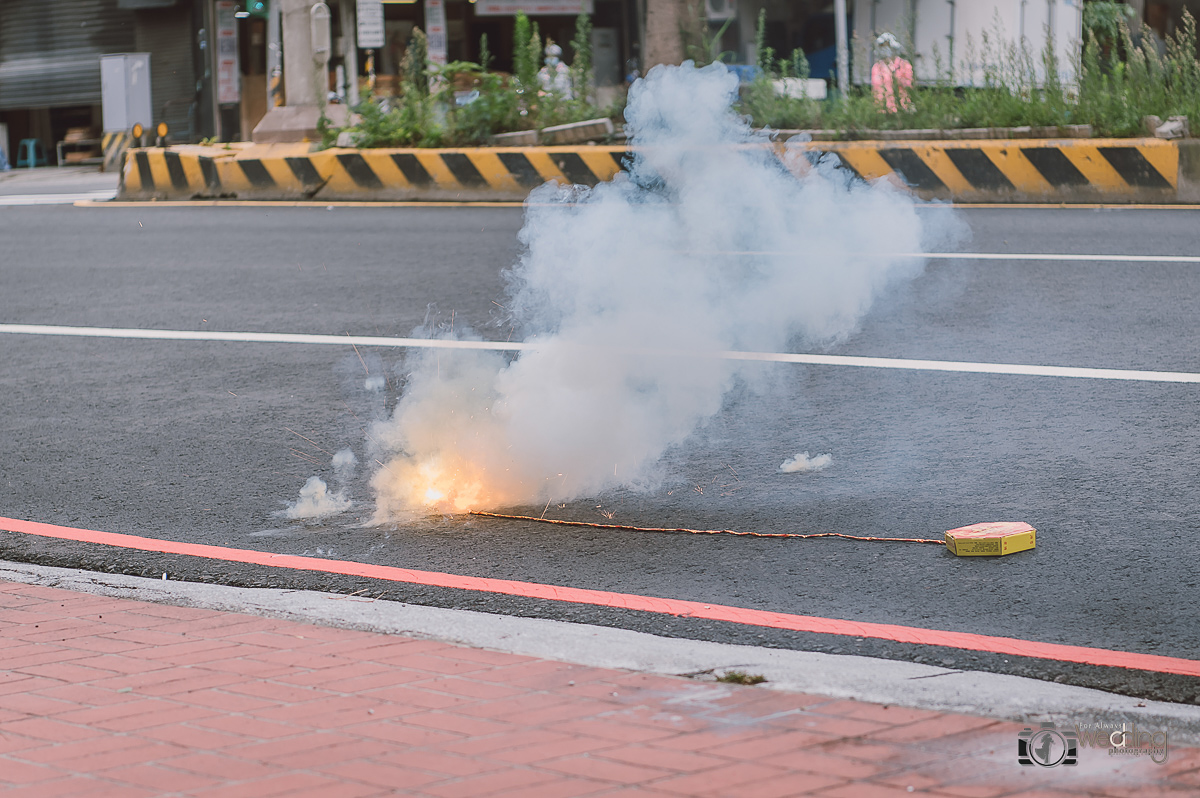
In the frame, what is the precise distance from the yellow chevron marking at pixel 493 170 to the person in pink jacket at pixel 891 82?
405cm

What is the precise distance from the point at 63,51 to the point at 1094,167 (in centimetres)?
2477

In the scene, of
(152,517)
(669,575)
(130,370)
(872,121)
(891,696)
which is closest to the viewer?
(891,696)

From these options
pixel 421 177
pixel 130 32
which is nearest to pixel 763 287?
pixel 421 177

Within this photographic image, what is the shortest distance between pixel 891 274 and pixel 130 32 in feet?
84.5

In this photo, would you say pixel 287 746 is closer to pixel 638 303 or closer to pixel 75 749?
pixel 75 749

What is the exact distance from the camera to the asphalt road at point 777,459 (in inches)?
162

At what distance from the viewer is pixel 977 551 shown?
437 centimetres

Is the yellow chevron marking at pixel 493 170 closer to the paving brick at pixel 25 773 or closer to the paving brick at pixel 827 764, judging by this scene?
the paving brick at pixel 25 773

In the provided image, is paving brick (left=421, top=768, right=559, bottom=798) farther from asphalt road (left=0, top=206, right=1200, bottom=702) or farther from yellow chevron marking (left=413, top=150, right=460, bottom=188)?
yellow chevron marking (left=413, top=150, right=460, bottom=188)

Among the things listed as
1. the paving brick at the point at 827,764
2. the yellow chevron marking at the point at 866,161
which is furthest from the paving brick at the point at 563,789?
the yellow chevron marking at the point at 866,161

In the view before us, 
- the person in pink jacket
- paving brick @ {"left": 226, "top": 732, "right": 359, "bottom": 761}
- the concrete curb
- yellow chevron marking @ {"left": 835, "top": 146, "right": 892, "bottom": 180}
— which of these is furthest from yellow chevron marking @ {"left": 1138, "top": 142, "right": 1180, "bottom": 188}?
paving brick @ {"left": 226, "top": 732, "right": 359, "bottom": 761}

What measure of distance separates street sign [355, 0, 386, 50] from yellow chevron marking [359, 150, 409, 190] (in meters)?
6.06

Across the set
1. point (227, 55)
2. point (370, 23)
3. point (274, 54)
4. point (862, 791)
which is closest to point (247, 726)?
point (862, 791)

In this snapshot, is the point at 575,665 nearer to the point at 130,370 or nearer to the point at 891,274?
the point at 130,370
